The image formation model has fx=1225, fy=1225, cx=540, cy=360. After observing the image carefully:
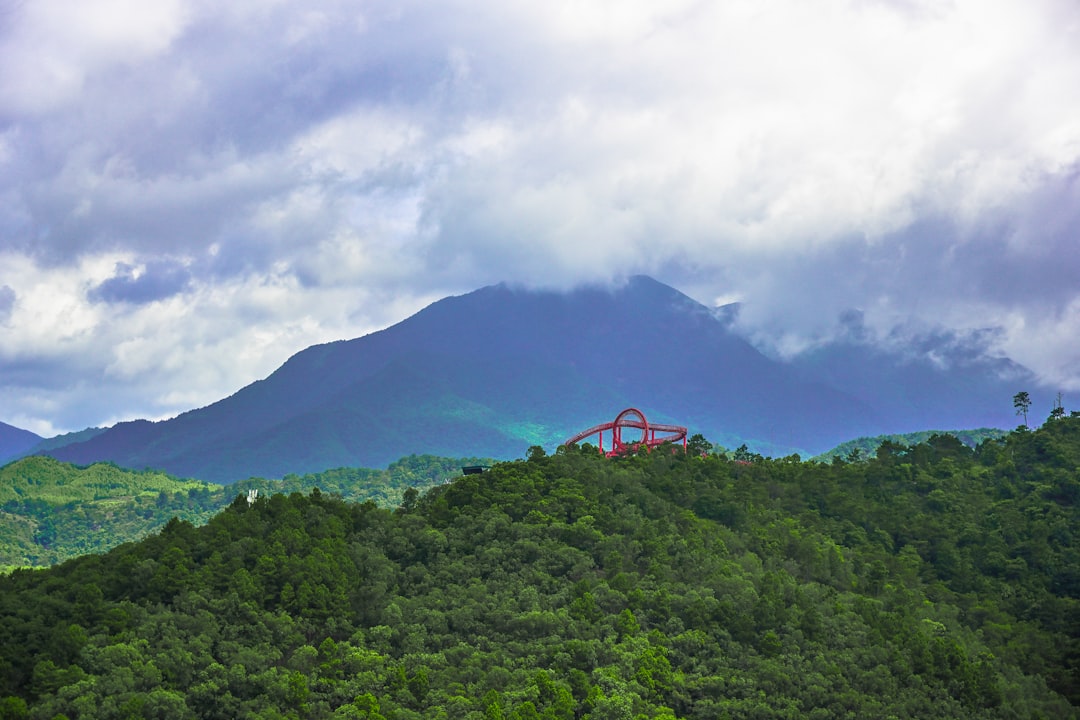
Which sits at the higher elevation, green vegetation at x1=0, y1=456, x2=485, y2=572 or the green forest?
green vegetation at x1=0, y1=456, x2=485, y2=572

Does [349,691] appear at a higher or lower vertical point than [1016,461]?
A: lower

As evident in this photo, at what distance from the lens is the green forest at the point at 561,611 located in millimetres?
39031

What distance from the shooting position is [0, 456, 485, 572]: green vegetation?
12012cm

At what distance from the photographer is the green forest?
39031 mm

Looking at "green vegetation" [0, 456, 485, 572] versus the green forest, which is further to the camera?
"green vegetation" [0, 456, 485, 572]

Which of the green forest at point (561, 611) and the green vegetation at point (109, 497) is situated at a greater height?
the green vegetation at point (109, 497)

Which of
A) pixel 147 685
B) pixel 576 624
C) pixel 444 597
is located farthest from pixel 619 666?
pixel 147 685

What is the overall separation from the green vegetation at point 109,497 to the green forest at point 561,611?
6530 cm

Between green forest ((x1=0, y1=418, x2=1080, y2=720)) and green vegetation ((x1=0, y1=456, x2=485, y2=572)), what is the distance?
6530 cm

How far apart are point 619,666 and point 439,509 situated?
601 inches

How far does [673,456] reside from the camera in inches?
2554

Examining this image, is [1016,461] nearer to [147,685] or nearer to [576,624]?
[576,624]

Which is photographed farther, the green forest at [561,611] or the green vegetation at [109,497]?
the green vegetation at [109,497]

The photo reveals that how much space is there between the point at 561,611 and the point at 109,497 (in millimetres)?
105456
